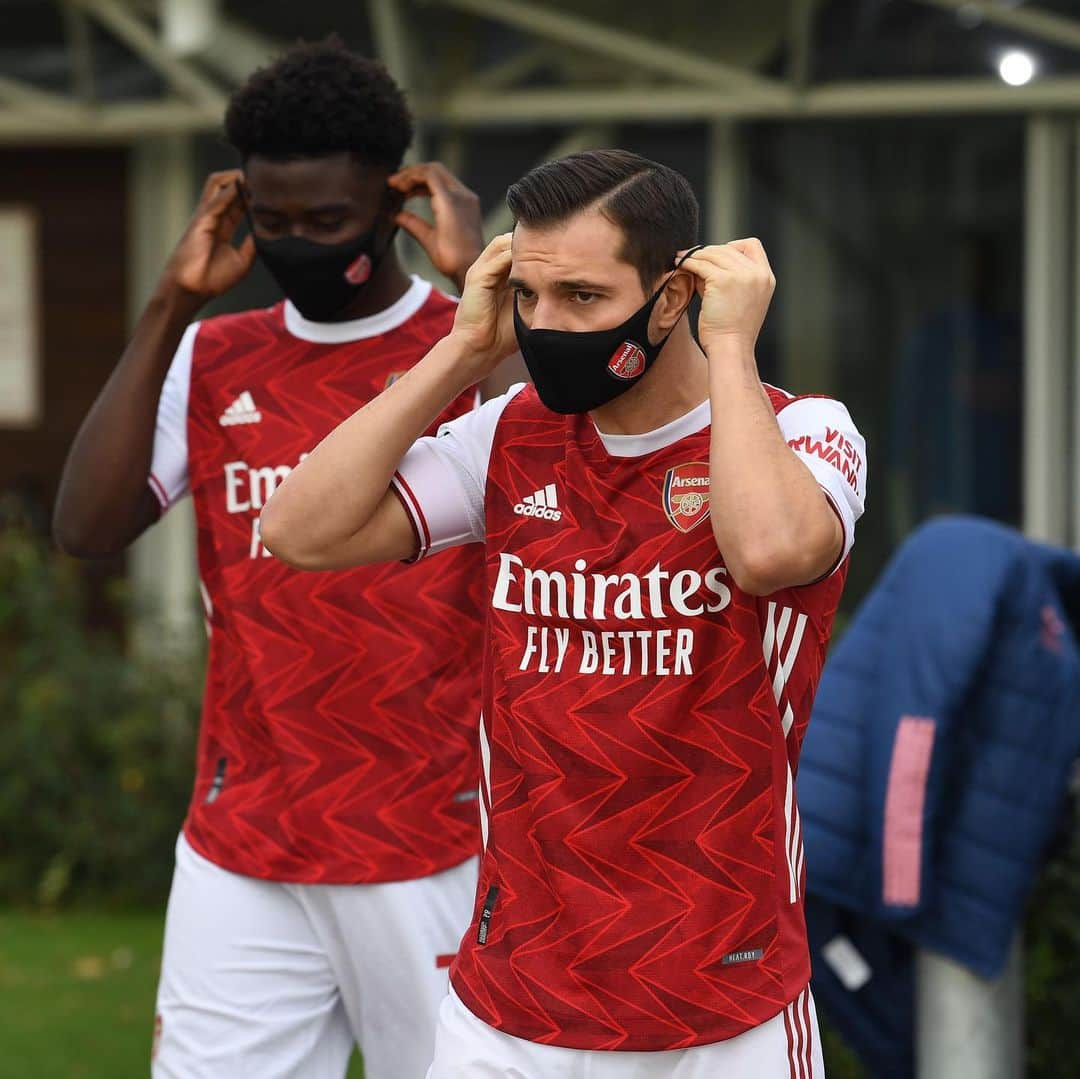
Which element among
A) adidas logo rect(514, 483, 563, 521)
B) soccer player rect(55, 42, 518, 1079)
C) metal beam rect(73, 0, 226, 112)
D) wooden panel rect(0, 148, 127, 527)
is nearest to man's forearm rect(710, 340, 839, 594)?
adidas logo rect(514, 483, 563, 521)

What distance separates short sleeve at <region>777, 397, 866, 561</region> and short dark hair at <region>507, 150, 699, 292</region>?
0.94 feet

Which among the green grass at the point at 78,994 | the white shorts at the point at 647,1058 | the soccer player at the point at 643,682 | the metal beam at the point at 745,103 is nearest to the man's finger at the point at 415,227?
the soccer player at the point at 643,682

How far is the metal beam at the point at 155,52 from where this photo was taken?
7.57 meters

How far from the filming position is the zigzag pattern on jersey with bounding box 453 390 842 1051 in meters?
2.76

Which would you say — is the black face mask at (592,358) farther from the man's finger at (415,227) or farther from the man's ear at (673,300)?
the man's finger at (415,227)

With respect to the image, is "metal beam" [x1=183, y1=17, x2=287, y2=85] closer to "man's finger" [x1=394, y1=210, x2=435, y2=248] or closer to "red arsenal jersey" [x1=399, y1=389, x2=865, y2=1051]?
"man's finger" [x1=394, y1=210, x2=435, y2=248]

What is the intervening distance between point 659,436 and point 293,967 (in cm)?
Answer: 136

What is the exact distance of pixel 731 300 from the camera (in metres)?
2.74

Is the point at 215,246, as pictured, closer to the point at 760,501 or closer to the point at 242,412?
the point at 242,412

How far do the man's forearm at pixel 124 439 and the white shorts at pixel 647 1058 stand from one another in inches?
51.8

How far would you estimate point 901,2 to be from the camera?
299 inches

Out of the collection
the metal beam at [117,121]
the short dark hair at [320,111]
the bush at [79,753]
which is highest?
the metal beam at [117,121]

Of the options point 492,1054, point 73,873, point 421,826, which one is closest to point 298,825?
point 421,826

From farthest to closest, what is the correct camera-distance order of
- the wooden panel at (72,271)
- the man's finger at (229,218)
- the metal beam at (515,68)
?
the wooden panel at (72,271), the metal beam at (515,68), the man's finger at (229,218)
